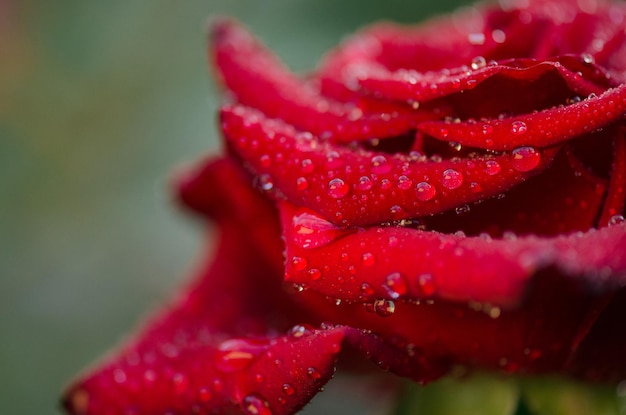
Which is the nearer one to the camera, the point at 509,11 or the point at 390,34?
the point at 509,11

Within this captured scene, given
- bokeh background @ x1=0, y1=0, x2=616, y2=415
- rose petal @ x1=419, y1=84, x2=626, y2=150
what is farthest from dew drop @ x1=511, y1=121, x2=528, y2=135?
bokeh background @ x1=0, y1=0, x2=616, y2=415

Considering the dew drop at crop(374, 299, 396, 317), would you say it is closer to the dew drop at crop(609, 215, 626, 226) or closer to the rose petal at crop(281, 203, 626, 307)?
the rose petal at crop(281, 203, 626, 307)

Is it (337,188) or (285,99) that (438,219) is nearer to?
(337,188)

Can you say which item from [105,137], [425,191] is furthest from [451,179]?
[105,137]

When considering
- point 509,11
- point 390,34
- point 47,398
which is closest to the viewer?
point 509,11

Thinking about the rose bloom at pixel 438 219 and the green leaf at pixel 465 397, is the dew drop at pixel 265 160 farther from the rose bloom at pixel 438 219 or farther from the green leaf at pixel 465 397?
the green leaf at pixel 465 397

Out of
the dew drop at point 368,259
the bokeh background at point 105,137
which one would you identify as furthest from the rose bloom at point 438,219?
the bokeh background at point 105,137

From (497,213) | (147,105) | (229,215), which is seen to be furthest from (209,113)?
(497,213)

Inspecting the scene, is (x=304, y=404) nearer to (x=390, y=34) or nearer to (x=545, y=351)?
(x=545, y=351)
